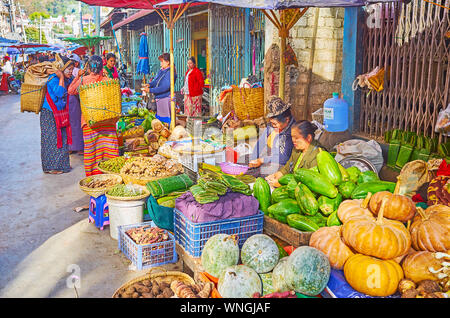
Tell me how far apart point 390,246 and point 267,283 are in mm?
945

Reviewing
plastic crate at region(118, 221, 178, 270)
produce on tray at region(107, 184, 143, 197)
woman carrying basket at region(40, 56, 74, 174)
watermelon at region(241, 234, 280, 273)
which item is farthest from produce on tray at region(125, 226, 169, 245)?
woman carrying basket at region(40, 56, 74, 174)

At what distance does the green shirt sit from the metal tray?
82cm

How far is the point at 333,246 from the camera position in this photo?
3361 millimetres

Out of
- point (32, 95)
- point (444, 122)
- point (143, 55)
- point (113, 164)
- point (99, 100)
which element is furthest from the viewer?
point (143, 55)

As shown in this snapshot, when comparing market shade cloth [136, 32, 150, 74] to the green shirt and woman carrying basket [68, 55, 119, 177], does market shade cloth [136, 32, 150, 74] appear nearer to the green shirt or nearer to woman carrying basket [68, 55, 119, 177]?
woman carrying basket [68, 55, 119, 177]

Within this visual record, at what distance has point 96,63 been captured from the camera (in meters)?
6.26

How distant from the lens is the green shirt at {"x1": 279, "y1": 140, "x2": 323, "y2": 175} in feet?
14.7

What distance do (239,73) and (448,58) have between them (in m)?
5.56

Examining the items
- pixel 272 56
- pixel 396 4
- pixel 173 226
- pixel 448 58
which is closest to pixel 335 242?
pixel 173 226

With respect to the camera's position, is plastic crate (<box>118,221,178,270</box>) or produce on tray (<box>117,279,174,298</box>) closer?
produce on tray (<box>117,279,174,298</box>)

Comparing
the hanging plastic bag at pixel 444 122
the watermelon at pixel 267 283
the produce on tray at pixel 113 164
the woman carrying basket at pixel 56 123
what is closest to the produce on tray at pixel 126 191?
the produce on tray at pixel 113 164

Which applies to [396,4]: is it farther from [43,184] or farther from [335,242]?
[43,184]

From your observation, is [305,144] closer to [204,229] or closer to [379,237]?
[204,229]

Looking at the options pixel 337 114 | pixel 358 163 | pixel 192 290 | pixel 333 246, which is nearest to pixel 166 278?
pixel 192 290
